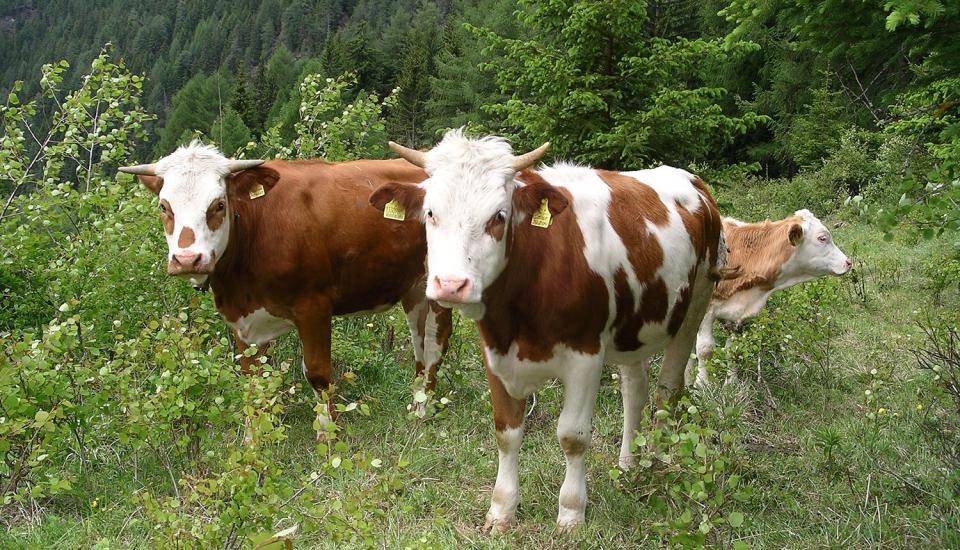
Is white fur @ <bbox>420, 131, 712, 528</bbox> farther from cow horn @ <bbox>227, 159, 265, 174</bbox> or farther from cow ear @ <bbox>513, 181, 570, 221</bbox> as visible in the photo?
cow horn @ <bbox>227, 159, 265, 174</bbox>

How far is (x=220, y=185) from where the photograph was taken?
5.14 m

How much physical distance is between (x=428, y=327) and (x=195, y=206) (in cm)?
232

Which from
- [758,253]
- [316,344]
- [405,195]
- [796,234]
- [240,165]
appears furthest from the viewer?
[758,253]

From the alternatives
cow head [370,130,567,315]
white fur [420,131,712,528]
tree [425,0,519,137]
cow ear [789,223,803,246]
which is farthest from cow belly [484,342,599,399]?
tree [425,0,519,137]

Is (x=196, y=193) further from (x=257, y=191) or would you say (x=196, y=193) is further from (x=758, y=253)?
(x=758, y=253)

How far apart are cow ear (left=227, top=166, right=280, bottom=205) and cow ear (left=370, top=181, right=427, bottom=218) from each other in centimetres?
174

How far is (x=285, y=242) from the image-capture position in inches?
216

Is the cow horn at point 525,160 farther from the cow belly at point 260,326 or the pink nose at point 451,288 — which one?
the cow belly at point 260,326

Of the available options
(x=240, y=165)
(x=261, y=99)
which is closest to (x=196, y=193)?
(x=240, y=165)

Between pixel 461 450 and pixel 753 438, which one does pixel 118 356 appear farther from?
pixel 753 438

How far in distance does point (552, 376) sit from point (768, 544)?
55.1 inches

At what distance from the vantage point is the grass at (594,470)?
3926mm

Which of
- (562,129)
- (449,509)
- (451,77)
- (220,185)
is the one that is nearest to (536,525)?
(449,509)

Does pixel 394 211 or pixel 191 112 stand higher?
pixel 394 211
